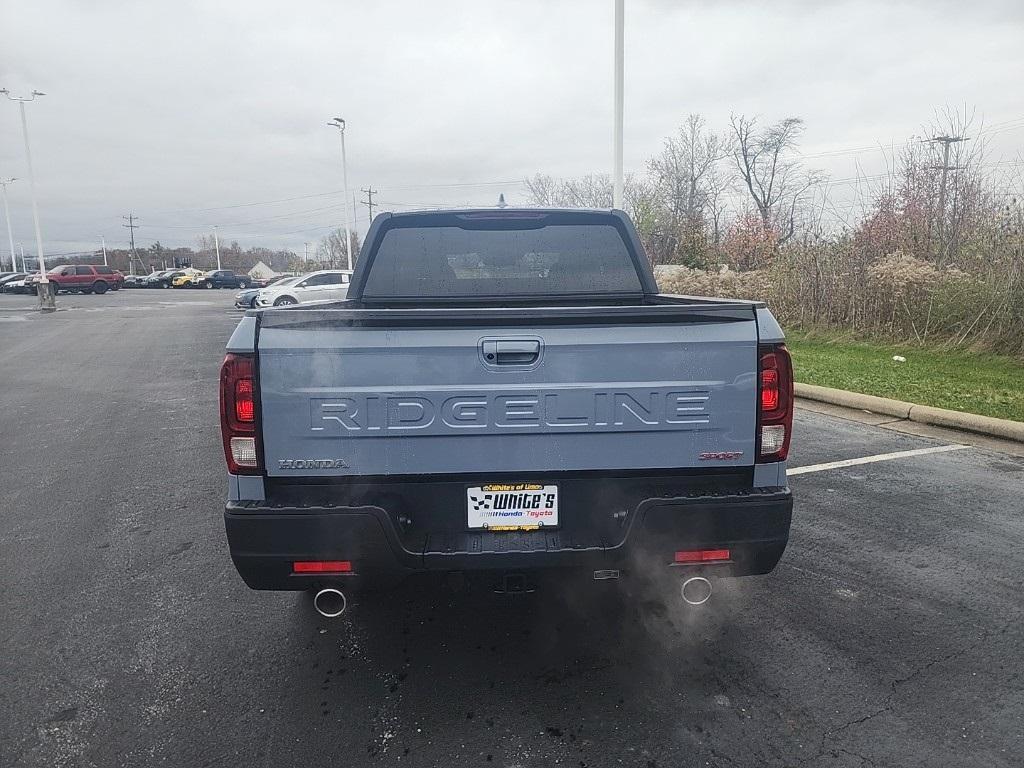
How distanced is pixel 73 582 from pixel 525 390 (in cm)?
304

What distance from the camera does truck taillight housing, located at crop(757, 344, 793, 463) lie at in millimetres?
2877

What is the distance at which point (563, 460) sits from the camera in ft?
9.35

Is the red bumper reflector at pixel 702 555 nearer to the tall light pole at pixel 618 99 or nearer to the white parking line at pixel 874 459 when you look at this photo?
the white parking line at pixel 874 459

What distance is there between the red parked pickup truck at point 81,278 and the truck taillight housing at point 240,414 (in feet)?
171

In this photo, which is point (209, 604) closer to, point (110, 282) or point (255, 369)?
point (255, 369)

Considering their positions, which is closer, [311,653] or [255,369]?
[255,369]

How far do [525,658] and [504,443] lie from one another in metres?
1.06

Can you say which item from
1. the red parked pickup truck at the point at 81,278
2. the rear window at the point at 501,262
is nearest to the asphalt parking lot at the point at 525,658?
the rear window at the point at 501,262

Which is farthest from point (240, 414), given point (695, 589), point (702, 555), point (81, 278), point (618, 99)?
point (81, 278)

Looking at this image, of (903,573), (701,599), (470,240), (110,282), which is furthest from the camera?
(110,282)

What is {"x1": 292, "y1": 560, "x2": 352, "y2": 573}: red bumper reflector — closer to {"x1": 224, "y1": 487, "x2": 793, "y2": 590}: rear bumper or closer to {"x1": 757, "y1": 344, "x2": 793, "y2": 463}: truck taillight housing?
{"x1": 224, "y1": 487, "x2": 793, "y2": 590}: rear bumper

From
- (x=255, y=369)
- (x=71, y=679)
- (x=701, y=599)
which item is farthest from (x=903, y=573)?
(x=71, y=679)

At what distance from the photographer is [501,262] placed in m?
4.43

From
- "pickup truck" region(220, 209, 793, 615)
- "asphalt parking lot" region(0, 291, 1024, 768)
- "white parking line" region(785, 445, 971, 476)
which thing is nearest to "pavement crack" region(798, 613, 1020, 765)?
"asphalt parking lot" region(0, 291, 1024, 768)
